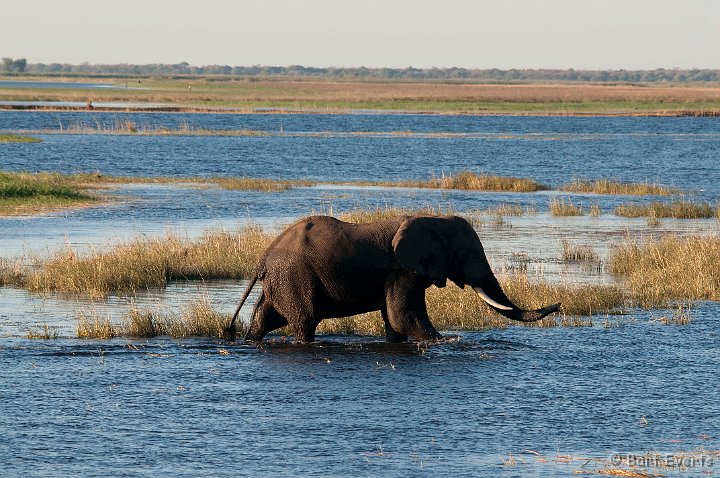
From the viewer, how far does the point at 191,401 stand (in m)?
13.1

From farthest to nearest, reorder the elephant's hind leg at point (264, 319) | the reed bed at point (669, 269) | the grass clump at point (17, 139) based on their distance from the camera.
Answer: the grass clump at point (17, 139) < the reed bed at point (669, 269) < the elephant's hind leg at point (264, 319)

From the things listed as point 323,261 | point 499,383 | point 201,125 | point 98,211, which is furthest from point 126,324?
point 201,125

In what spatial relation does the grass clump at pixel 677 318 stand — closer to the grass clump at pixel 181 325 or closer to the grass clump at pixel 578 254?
the grass clump at pixel 578 254

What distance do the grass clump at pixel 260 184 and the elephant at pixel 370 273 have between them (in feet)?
90.0

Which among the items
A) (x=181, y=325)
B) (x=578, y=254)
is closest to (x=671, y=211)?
(x=578, y=254)

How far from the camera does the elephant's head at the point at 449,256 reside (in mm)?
15227

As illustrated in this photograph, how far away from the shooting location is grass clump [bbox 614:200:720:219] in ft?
113

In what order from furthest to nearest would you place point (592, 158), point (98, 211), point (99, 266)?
point (592, 158) < point (98, 211) < point (99, 266)

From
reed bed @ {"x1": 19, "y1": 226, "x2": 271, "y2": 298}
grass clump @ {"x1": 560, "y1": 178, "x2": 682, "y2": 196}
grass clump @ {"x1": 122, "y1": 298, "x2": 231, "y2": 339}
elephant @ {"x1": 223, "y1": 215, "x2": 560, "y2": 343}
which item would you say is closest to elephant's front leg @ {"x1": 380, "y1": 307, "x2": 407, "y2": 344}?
elephant @ {"x1": 223, "y1": 215, "x2": 560, "y2": 343}

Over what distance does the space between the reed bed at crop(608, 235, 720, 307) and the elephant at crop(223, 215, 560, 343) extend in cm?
498

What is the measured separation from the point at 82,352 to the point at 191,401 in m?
2.83

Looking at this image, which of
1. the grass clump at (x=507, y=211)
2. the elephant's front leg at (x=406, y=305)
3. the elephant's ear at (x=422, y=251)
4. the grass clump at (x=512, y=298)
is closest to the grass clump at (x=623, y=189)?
the grass clump at (x=507, y=211)

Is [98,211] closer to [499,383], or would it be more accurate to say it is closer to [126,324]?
[126,324]

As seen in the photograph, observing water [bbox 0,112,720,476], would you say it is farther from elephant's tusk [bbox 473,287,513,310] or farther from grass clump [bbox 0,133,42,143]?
grass clump [bbox 0,133,42,143]
